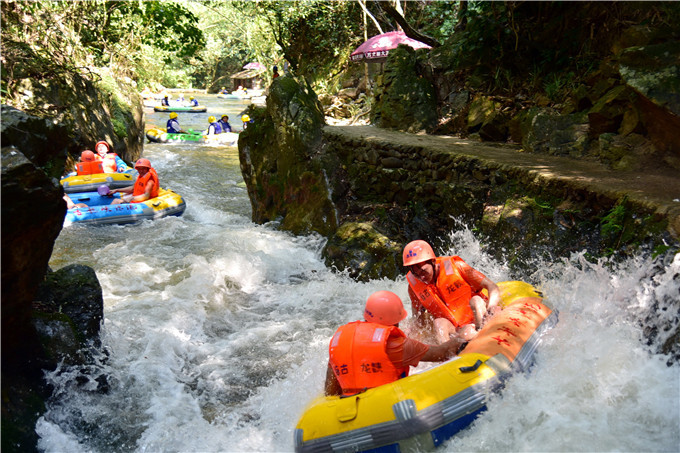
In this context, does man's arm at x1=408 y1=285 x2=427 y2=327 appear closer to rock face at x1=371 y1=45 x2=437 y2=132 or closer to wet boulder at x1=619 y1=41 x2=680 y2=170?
wet boulder at x1=619 y1=41 x2=680 y2=170

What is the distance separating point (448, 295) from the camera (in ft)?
15.3

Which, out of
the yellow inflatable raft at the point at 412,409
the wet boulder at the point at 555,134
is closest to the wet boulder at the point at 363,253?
the wet boulder at the point at 555,134

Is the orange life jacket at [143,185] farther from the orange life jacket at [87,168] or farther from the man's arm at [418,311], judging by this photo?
the man's arm at [418,311]

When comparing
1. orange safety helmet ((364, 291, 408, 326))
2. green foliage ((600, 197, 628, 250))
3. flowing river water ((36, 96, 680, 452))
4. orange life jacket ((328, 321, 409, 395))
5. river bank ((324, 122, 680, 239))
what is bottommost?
flowing river water ((36, 96, 680, 452))

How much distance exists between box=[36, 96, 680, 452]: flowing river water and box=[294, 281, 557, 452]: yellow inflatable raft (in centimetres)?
13

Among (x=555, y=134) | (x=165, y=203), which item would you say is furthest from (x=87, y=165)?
(x=555, y=134)

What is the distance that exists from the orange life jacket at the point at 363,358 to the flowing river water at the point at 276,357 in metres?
0.63

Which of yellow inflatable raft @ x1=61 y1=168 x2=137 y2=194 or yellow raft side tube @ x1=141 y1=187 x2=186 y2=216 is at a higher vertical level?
yellow inflatable raft @ x1=61 y1=168 x2=137 y2=194

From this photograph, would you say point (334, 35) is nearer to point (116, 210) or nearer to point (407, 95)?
point (407, 95)

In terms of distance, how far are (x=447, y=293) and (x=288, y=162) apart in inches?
222

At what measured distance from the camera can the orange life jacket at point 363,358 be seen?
3.61 m

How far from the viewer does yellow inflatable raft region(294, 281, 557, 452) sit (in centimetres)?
334

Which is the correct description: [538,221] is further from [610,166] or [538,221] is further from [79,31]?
[79,31]

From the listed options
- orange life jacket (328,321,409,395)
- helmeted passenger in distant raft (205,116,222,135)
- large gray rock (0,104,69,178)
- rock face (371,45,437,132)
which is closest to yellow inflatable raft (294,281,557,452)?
orange life jacket (328,321,409,395)
